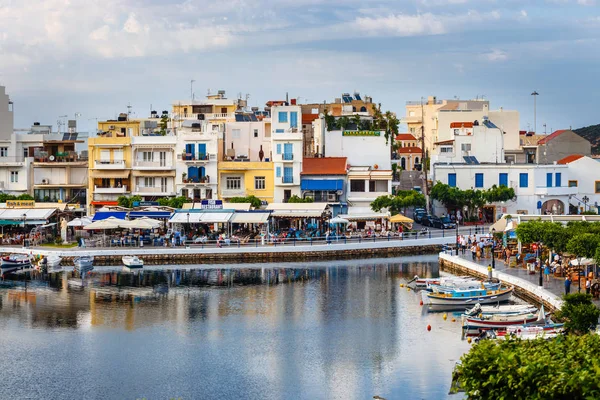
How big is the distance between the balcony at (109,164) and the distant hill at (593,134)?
97.4 m

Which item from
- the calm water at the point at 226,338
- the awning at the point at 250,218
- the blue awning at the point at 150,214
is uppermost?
the blue awning at the point at 150,214

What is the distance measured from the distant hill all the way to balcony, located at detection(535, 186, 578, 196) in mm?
80810

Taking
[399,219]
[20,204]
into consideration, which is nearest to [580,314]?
[399,219]

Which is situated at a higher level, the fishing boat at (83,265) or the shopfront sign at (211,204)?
the shopfront sign at (211,204)

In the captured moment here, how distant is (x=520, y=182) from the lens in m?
80.4

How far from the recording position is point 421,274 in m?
60.4

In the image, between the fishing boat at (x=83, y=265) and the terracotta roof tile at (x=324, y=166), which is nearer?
the fishing boat at (x=83, y=265)

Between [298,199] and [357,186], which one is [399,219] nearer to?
[357,186]

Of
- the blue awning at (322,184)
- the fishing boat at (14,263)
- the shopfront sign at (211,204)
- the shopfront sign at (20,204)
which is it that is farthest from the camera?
the blue awning at (322,184)

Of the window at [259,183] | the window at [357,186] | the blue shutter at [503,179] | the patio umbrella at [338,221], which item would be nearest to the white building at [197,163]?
the window at [259,183]

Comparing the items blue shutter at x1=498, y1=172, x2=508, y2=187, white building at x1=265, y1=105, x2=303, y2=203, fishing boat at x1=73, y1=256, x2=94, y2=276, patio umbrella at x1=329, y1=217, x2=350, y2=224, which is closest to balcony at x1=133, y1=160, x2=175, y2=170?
white building at x1=265, y1=105, x2=303, y2=203

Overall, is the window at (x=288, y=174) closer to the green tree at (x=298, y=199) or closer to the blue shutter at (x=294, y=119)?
the green tree at (x=298, y=199)

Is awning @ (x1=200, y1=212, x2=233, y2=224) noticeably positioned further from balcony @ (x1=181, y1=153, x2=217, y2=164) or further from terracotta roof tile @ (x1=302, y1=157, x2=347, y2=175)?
terracotta roof tile @ (x1=302, y1=157, x2=347, y2=175)

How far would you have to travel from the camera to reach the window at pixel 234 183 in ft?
257
